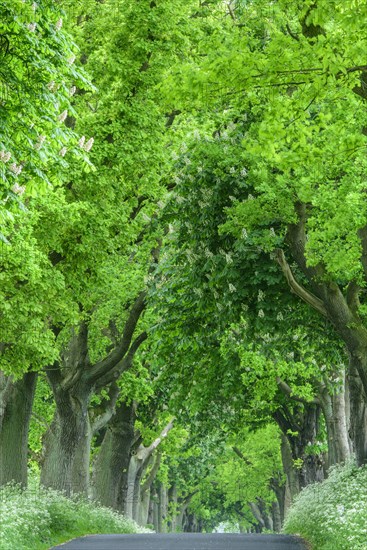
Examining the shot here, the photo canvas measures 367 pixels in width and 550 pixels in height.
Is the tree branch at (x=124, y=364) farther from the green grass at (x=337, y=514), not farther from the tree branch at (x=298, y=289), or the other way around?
the tree branch at (x=298, y=289)

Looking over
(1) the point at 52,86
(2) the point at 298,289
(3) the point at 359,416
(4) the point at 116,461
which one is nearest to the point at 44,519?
(2) the point at 298,289

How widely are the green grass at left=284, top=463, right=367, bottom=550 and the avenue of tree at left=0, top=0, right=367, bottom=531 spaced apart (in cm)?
142

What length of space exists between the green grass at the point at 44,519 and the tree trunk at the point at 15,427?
1.32 metres

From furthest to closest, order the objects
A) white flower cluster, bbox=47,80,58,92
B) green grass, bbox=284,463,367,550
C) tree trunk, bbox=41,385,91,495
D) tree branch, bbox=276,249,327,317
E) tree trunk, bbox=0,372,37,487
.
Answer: tree trunk, bbox=41,385,91,495
tree trunk, bbox=0,372,37,487
tree branch, bbox=276,249,327,317
white flower cluster, bbox=47,80,58,92
green grass, bbox=284,463,367,550

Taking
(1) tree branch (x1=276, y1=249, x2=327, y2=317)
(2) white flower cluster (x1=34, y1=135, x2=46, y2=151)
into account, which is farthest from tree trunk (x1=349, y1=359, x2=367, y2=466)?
(2) white flower cluster (x1=34, y1=135, x2=46, y2=151)

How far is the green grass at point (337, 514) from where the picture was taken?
13.1 meters

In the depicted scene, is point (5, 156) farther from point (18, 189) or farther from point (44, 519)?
point (44, 519)

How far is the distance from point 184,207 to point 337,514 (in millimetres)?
8496

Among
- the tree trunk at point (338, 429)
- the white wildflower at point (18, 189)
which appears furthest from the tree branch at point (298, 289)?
the tree trunk at point (338, 429)

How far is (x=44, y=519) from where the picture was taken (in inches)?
784

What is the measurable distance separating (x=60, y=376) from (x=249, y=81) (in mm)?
17659

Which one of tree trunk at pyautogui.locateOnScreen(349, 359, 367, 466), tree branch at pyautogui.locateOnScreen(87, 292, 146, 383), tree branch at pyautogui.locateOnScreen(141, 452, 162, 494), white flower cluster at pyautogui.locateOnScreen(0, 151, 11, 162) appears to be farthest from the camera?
tree branch at pyautogui.locateOnScreen(141, 452, 162, 494)

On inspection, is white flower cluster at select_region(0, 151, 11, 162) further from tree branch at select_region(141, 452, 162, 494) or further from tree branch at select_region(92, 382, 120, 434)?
tree branch at select_region(141, 452, 162, 494)

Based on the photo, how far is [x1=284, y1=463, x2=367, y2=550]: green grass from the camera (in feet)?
43.0
